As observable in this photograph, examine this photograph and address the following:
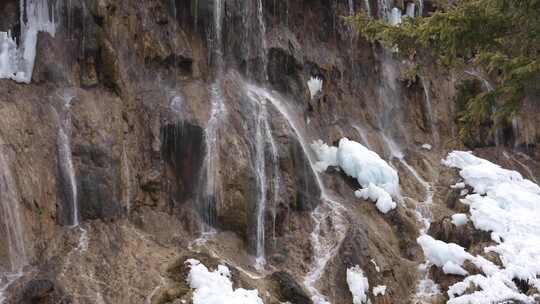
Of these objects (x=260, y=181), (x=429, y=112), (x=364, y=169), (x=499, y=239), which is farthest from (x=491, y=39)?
(x=429, y=112)

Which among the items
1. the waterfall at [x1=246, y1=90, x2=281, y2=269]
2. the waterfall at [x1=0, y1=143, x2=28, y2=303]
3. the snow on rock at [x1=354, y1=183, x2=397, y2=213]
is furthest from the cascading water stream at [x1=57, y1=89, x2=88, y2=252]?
the snow on rock at [x1=354, y1=183, x2=397, y2=213]

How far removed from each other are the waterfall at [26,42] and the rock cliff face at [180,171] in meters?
0.21

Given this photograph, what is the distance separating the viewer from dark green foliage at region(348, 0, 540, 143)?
865cm

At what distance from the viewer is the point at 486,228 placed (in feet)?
57.6

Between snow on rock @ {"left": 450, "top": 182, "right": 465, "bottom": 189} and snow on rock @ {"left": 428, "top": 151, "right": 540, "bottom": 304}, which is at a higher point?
snow on rock @ {"left": 450, "top": 182, "right": 465, "bottom": 189}

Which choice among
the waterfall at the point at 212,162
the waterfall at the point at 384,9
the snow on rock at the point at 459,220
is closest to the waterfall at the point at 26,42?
the waterfall at the point at 212,162

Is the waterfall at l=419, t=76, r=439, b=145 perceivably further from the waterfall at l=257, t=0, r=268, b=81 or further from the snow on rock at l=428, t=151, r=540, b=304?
the waterfall at l=257, t=0, r=268, b=81

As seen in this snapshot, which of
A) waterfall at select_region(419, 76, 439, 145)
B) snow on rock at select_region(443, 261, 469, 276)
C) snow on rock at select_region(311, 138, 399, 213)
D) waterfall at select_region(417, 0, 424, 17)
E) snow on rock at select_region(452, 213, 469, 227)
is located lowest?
snow on rock at select_region(443, 261, 469, 276)

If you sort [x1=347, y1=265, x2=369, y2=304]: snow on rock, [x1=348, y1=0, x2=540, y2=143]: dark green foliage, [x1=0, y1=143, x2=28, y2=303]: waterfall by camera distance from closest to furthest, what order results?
[x1=348, y1=0, x2=540, y2=143]: dark green foliage, [x1=0, y1=143, x2=28, y2=303]: waterfall, [x1=347, y1=265, x2=369, y2=304]: snow on rock

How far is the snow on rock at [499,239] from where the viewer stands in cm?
1518

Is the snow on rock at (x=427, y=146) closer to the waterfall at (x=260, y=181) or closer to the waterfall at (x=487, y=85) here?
the waterfall at (x=487, y=85)

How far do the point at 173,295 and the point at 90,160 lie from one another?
4.60 metres

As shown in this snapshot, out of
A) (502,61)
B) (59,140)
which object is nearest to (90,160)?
(59,140)

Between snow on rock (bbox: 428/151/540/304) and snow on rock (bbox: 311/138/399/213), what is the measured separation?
2598 millimetres
